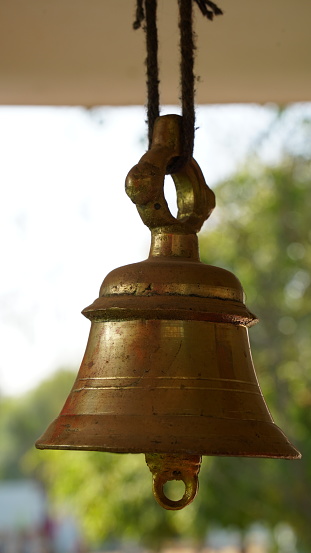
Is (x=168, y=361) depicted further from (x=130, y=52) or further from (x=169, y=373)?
(x=130, y=52)

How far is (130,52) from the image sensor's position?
1893mm

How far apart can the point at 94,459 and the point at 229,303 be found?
33.5 ft

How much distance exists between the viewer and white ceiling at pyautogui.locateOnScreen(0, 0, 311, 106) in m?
1.75

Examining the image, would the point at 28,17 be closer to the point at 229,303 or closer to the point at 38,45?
the point at 38,45

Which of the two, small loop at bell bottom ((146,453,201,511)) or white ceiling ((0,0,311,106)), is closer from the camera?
small loop at bell bottom ((146,453,201,511))

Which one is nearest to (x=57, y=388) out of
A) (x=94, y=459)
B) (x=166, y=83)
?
(x=94, y=459)

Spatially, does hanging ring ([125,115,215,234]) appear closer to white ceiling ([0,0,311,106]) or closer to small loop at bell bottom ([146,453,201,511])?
small loop at bell bottom ([146,453,201,511])

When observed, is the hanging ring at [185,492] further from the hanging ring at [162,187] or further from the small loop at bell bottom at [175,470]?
the hanging ring at [162,187]

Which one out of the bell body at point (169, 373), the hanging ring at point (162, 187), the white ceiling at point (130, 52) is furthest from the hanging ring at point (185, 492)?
the white ceiling at point (130, 52)

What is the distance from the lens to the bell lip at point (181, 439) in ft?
3.51

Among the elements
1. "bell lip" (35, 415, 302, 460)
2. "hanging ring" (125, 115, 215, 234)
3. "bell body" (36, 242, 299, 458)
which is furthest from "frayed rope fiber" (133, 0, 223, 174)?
"bell lip" (35, 415, 302, 460)

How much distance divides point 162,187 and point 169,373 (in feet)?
0.80

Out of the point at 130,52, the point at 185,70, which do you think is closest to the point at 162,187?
the point at 185,70

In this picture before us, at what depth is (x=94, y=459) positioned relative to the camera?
36.8 feet
